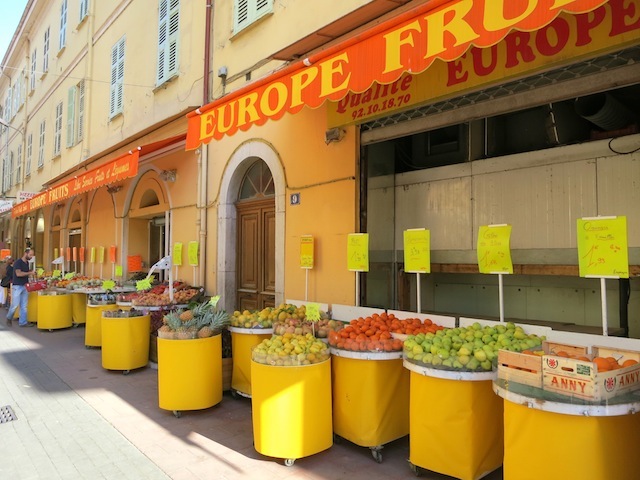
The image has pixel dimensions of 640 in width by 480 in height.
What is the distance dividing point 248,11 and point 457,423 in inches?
281

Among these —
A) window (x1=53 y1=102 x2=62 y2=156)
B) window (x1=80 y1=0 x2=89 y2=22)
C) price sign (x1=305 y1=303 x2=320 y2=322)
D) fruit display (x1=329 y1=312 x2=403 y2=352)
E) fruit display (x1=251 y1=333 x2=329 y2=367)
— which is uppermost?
window (x1=80 y1=0 x2=89 y2=22)

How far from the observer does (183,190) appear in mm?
9734

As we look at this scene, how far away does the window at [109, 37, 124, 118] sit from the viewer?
12.5 m

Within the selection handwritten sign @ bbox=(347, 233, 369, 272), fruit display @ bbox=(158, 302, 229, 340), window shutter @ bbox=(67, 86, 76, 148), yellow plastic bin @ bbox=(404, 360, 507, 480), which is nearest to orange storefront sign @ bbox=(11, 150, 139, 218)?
window shutter @ bbox=(67, 86, 76, 148)

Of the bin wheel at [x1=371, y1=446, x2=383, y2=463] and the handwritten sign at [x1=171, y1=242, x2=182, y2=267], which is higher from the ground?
the handwritten sign at [x1=171, y1=242, x2=182, y2=267]

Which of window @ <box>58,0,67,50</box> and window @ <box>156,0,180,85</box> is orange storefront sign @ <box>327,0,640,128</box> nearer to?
window @ <box>156,0,180,85</box>

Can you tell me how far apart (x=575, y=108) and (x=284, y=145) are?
3944mm

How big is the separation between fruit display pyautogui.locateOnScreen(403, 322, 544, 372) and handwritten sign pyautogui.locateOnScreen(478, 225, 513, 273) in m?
0.59

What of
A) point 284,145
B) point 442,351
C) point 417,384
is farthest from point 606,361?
point 284,145

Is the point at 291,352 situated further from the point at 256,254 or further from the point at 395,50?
the point at 256,254

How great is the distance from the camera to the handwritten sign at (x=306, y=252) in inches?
252

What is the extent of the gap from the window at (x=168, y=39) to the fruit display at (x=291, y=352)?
7541mm

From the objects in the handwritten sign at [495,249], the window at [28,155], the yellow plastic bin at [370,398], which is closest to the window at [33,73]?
the window at [28,155]

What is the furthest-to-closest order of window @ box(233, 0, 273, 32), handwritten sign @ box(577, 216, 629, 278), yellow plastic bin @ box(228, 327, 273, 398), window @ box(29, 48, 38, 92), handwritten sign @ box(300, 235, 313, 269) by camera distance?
window @ box(29, 48, 38, 92) < window @ box(233, 0, 273, 32) < handwritten sign @ box(300, 235, 313, 269) < yellow plastic bin @ box(228, 327, 273, 398) < handwritten sign @ box(577, 216, 629, 278)
